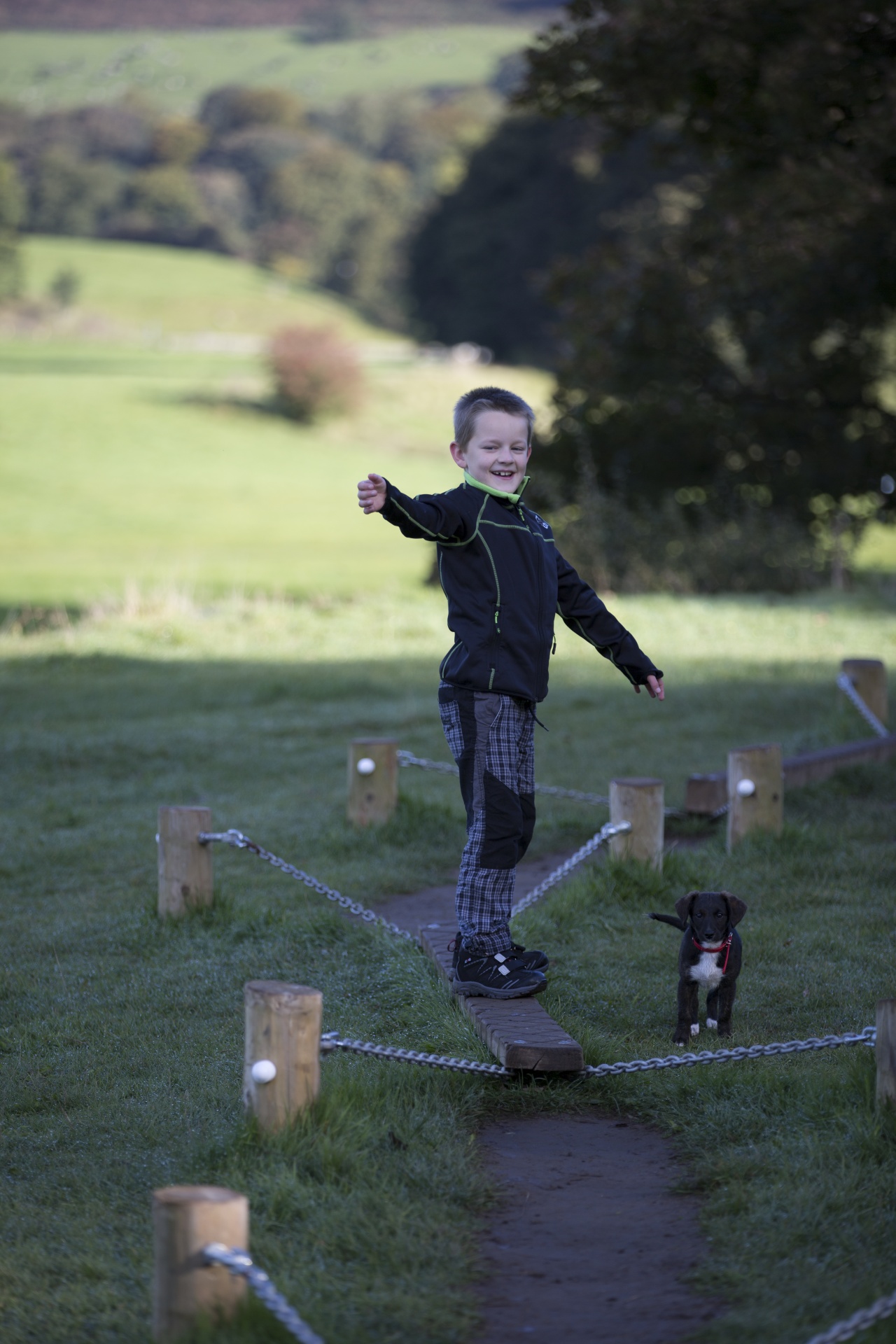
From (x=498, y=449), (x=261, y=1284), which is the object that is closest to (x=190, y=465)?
(x=498, y=449)

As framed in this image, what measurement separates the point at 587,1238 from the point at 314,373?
49.3 metres

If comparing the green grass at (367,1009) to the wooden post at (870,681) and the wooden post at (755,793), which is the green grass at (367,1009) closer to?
the wooden post at (755,793)

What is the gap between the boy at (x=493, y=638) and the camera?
4523mm

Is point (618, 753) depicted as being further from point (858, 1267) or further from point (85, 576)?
point (85, 576)

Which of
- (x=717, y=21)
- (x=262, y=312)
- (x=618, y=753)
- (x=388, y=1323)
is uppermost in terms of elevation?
(x=262, y=312)

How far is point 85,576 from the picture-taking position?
81.9 ft

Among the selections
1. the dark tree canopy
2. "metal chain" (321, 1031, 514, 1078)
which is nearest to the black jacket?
"metal chain" (321, 1031, 514, 1078)

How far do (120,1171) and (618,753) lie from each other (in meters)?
6.30

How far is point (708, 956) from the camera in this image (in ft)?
15.3

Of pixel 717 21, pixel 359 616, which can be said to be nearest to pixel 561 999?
pixel 359 616

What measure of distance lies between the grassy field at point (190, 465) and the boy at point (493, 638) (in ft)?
46.2

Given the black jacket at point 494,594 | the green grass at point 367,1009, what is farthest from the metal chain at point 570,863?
the black jacket at point 494,594

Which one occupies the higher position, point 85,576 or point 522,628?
point 85,576

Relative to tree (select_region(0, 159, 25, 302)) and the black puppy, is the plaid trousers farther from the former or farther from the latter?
tree (select_region(0, 159, 25, 302))
